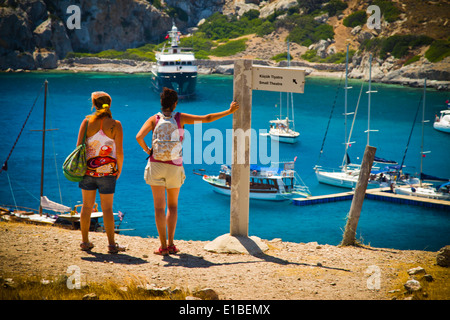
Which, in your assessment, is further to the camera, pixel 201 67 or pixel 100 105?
pixel 201 67

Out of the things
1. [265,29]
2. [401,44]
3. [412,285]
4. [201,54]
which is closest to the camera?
[412,285]

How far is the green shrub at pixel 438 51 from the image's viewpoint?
82969mm

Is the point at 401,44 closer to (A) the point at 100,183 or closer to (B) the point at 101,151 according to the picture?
(B) the point at 101,151

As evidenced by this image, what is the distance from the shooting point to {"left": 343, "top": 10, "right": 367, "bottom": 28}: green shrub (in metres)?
107

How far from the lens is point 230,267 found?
20.6 feet

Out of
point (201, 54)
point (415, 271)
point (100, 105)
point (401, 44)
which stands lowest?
point (415, 271)

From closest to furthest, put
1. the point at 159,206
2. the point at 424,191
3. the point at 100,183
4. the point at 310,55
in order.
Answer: the point at 100,183 → the point at 159,206 → the point at 424,191 → the point at 310,55

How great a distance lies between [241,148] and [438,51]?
86697 mm

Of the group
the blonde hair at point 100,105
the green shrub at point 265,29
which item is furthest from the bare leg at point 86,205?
the green shrub at point 265,29

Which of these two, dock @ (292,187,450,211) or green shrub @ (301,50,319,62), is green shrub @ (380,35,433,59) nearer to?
green shrub @ (301,50,319,62)

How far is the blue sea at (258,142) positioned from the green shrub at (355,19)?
30547mm

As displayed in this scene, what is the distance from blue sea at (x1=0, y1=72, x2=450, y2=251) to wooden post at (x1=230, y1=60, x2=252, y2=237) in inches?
89.0

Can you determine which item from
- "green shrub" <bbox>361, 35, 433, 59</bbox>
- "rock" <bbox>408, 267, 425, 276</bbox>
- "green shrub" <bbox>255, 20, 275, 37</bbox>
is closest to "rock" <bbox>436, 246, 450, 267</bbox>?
"rock" <bbox>408, 267, 425, 276</bbox>
